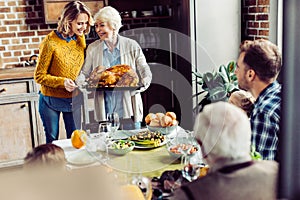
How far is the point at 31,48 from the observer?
3375 mm

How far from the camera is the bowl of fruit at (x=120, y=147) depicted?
157 centimetres

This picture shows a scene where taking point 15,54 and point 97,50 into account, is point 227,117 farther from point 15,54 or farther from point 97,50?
Answer: point 15,54

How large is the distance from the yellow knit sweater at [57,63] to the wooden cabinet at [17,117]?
0.61m

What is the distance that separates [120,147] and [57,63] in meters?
0.93

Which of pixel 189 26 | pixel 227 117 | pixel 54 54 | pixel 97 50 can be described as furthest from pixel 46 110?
pixel 227 117

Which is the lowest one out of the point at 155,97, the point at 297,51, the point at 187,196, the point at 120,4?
the point at 155,97

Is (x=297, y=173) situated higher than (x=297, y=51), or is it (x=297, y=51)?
(x=297, y=51)

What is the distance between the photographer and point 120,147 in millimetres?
1590

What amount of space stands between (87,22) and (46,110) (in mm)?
605

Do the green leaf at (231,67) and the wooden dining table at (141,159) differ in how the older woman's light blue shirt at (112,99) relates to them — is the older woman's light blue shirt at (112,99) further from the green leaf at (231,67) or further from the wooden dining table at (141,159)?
the green leaf at (231,67)

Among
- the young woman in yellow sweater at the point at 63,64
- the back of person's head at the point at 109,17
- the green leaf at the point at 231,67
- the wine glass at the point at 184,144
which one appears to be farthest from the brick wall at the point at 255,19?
the wine glass at the point at 184,144

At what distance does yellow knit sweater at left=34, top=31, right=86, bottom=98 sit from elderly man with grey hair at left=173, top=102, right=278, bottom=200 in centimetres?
179

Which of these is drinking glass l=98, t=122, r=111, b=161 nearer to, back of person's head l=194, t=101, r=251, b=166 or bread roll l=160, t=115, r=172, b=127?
bread roll l=160, t=115, r=172, b=127

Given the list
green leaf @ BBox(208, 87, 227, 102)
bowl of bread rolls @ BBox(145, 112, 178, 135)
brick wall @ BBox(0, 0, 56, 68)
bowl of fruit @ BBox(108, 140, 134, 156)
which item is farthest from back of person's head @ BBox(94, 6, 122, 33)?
brick wall @ BBox(0, 0, 56, 68)
